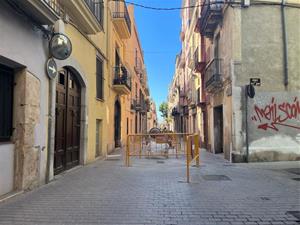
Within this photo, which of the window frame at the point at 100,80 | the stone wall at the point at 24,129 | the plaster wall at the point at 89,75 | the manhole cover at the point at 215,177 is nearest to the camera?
the stone wall at the point at 24,129

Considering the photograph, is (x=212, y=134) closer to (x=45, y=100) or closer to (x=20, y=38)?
(x=45, y=100)

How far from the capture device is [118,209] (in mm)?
5262

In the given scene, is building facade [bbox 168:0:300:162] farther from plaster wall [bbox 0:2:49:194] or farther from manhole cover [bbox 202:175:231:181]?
plaster wall [bbox 0:2:49:194]

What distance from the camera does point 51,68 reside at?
303 inches

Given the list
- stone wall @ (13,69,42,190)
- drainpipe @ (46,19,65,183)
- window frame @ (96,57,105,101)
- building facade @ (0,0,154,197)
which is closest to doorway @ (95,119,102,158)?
building facade @ (0,0,154,197)

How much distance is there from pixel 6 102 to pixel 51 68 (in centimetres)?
179

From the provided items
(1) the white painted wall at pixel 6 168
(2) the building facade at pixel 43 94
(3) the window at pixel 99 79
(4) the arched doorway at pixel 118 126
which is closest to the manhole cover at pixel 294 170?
(2) the building facade at pixel 43 94

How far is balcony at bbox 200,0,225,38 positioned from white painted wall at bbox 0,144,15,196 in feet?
32.0

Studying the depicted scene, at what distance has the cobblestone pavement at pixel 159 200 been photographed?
4723mm

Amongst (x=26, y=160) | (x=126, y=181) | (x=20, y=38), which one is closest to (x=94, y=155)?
(x=126, y=181)

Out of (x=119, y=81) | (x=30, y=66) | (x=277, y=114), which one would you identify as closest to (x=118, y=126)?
(x=119, y=81)

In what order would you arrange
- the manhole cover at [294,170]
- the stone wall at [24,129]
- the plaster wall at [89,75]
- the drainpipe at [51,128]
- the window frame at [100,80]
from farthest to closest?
the window frame at [100,80] < the plaster wall at [89,75] < the manhole cover at [294,170] < the drainpipe at [51,128] < the stone wall at [24,129]

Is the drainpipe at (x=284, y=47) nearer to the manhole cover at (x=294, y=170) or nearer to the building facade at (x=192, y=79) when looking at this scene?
the manhole cover at (x=294, y=170)

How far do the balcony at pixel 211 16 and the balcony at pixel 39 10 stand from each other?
783cm
